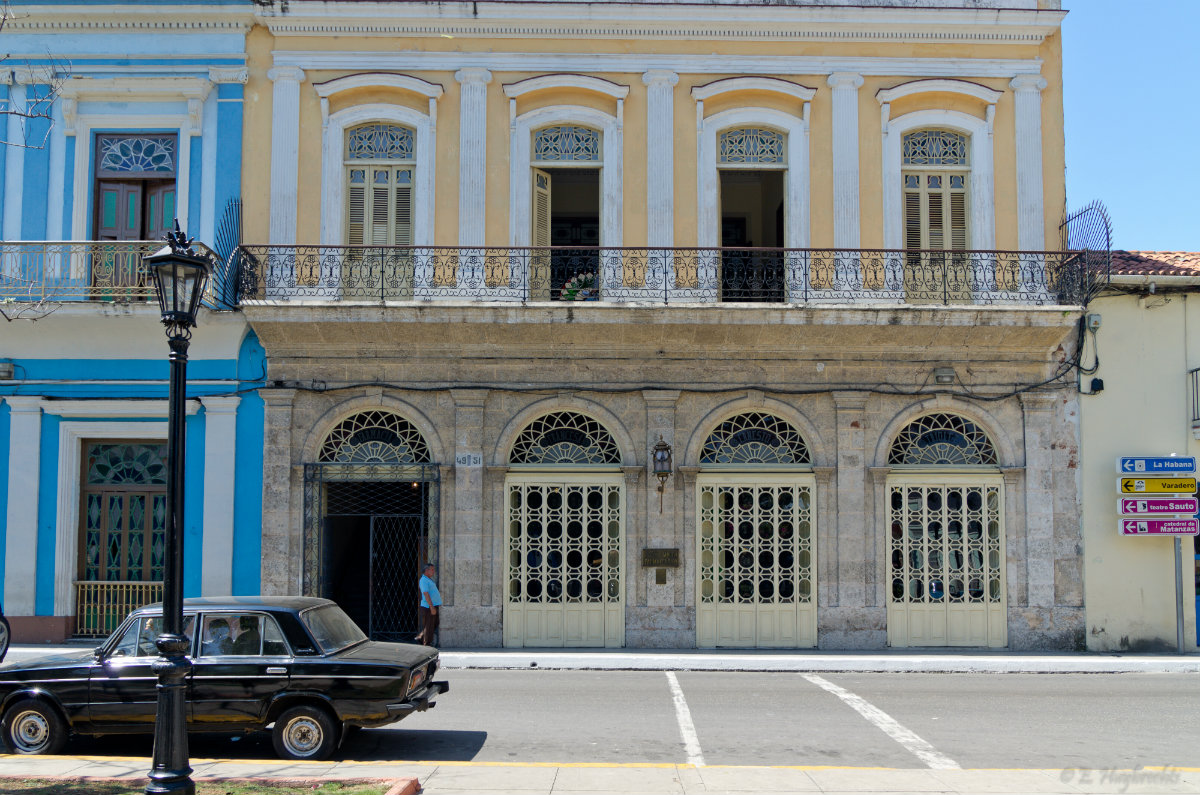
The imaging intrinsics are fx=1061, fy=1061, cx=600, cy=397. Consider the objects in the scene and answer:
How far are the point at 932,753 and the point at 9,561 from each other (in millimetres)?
13523

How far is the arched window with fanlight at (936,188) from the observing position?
1662 cm

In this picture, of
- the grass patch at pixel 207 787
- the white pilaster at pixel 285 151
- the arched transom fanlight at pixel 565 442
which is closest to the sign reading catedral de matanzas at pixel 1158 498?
the arched transom fanlight at pixel 565 442

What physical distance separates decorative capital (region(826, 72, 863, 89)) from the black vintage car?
1145 cm

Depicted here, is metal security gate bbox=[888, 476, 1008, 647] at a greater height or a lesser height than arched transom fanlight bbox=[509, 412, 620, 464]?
lesser

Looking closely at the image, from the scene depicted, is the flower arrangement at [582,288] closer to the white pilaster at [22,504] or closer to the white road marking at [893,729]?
the white road marking at [893,729]

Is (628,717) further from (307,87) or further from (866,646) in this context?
(307,87)

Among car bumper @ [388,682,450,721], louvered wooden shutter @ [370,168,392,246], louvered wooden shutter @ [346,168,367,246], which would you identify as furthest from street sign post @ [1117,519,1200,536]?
louvered wooden shutter @ [346,168,367,246]

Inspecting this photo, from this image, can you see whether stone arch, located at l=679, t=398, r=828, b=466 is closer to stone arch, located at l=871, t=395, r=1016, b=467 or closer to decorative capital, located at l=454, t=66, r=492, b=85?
stone arch, located at l=871, t=395, r=1016, b=467

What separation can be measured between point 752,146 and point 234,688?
11429mm

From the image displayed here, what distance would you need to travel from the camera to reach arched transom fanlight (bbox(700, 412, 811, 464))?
16078 mm

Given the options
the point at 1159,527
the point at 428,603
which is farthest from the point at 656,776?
the point at 1159,527

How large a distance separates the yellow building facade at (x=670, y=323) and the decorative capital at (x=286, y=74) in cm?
8

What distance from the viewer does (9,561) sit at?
15.9m

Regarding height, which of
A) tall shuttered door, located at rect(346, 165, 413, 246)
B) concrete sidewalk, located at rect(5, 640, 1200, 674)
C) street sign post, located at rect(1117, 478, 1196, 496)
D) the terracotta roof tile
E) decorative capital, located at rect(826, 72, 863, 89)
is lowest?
concrete sidewalk, located at rect(5, 640, 1200, 674)
